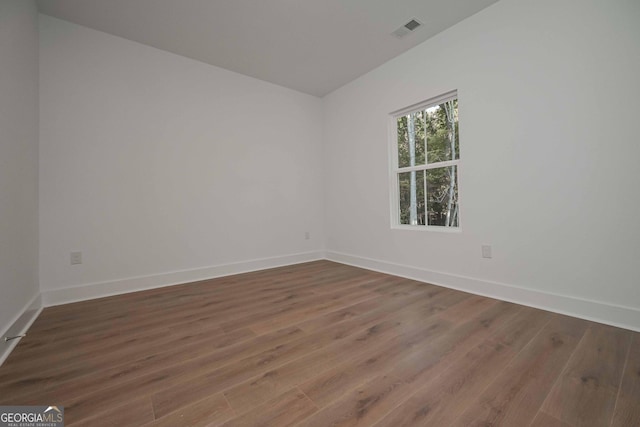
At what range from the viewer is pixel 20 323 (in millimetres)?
1778

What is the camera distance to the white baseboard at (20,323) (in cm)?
150

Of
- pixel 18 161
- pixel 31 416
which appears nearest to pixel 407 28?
pixel 18 161

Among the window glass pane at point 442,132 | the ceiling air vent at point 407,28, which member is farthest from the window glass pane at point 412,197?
the ceiling air vent at point 407,28

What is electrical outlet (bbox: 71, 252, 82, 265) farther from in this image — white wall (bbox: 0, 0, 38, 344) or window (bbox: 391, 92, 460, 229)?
window (bbox: 391, 92, 460, 229)

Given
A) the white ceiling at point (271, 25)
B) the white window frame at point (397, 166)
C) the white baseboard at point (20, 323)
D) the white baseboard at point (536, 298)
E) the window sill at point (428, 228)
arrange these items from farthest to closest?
1. the white window frame at point (397, 166)
2. the window sill at point (428, 228)
3. the white ceiling at point (271, 25)
4. the white baseboard at point (536, 298)
5. the white baseboard at point (20, 323)

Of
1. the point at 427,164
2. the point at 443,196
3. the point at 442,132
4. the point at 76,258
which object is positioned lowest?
the point at 76,258

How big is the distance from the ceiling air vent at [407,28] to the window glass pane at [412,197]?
1.52 meters

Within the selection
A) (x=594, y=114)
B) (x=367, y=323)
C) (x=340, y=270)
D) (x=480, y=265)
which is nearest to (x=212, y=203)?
(x=340, y=270)

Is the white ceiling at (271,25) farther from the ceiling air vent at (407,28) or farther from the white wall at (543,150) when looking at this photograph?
the white wall at (543,150)

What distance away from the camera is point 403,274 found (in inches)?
123

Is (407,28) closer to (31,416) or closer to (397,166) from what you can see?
(397,166)

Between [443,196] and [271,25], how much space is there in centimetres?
259

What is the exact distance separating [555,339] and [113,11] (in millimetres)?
4399

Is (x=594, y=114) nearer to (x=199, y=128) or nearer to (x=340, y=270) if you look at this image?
(x=340, y=270)
